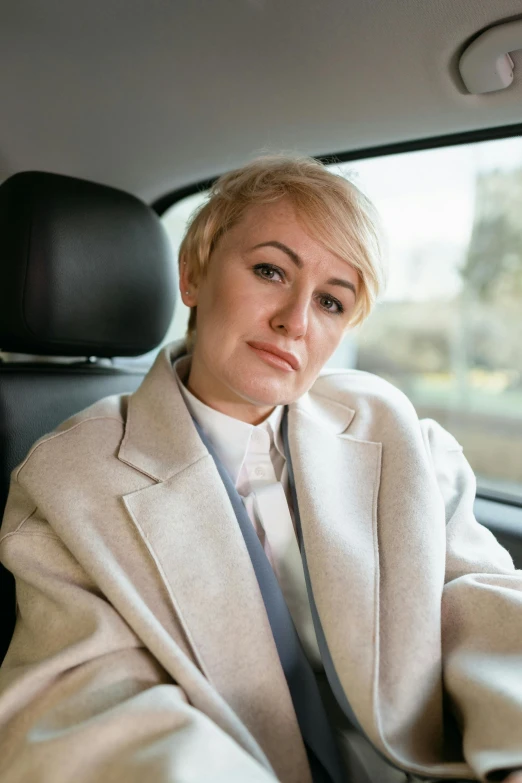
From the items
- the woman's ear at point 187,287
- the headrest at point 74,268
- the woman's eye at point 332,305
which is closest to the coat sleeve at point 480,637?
the woman's eye at point 332,305

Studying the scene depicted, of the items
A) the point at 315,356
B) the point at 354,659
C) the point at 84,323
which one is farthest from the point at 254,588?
the point at 84,323

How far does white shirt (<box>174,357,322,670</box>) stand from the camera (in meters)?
1.46

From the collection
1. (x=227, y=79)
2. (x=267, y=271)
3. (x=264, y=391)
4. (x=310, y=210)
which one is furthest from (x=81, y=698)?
(x=227, y=79)

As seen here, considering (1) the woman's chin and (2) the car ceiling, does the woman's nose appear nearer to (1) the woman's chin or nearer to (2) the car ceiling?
(1) the woman's chin

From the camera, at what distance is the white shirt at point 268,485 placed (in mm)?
1461

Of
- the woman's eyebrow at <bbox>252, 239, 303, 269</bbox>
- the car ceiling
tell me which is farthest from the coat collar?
the car ceiling

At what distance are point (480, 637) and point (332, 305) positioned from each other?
78 centimetres

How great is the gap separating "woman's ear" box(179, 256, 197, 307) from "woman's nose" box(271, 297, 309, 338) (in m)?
0.32

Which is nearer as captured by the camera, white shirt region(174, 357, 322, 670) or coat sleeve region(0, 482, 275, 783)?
coat sleeve region(0, 482, 275, 783)

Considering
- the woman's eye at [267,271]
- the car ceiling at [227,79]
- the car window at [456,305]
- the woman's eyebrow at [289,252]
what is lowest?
the car window at [456,305]

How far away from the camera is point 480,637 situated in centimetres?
128

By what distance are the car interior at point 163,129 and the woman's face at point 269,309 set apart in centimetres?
26

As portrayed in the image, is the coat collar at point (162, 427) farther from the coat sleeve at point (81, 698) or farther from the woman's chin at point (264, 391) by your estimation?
the coat sleeve at point (81, 698)

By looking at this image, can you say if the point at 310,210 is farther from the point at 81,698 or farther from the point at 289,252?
the point at 81,698
